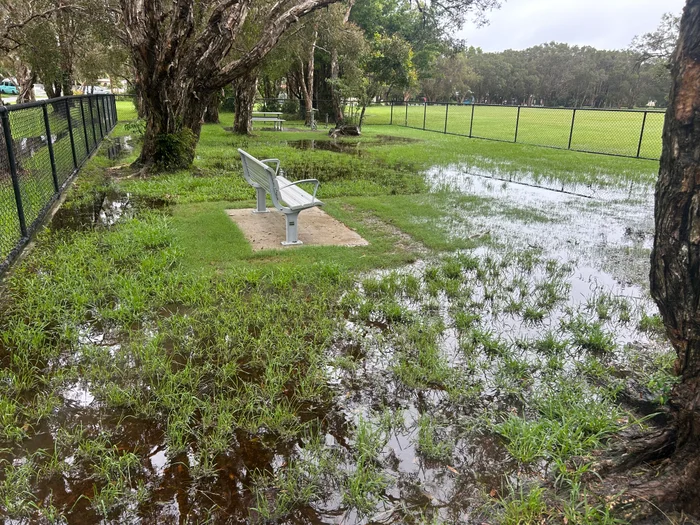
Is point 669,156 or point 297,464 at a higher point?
point 669,156

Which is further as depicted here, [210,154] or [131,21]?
[210,154]

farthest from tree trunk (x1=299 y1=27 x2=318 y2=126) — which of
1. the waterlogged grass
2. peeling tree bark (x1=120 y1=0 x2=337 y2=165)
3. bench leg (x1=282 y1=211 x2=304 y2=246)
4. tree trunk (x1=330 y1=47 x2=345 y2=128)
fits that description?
the waterlogged grass

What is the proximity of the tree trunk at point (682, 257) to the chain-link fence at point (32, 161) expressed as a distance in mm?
5400

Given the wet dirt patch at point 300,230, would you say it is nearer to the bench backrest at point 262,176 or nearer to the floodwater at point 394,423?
the bench backrest at point 262,176

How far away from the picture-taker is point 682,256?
2041mm

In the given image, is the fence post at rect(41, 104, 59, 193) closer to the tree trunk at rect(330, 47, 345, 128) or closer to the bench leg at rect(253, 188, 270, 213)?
the bench leg at rect(253, 188, 270, 213)

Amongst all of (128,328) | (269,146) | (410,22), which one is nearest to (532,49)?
(410,22)

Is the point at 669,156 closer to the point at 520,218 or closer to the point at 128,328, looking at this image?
the point at 128,328

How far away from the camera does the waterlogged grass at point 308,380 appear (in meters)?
2.38

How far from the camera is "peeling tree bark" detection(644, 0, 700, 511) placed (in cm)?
193

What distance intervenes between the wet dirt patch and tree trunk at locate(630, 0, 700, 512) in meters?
4.25

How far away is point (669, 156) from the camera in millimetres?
2064

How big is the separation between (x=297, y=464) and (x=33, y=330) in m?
2.43

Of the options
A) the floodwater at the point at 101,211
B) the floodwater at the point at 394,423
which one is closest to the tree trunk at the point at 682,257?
the floodwater at the point at 394,423
